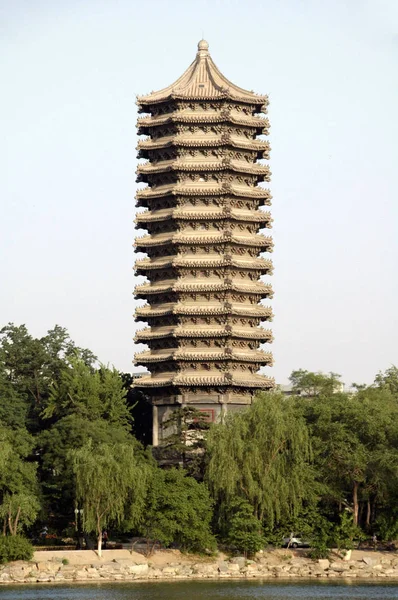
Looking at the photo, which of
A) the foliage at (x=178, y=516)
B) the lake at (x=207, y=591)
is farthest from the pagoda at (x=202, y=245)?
the lake at (x=207, y=591)

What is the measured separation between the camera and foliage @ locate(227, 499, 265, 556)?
57.6m

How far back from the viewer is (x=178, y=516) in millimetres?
57062

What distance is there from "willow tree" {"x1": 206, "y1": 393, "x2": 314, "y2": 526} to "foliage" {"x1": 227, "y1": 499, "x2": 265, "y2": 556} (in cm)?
79

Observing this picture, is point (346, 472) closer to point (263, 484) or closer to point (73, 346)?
point (263, 484)

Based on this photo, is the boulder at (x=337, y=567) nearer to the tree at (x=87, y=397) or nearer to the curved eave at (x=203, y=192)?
the tree at (x=87, y=397)

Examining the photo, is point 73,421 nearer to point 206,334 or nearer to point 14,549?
point 14,549

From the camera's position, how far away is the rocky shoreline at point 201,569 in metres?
54.6

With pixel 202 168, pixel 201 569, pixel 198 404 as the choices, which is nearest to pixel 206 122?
pixel 202 168

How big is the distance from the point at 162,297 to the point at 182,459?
9858 millimetres

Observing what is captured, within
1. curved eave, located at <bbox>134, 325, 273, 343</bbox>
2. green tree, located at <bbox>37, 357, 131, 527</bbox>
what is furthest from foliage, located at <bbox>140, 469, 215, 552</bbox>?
curved eave, located at <bbox>134, 325, 273, 343</bbox>

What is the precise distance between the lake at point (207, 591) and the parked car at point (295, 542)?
5106mm

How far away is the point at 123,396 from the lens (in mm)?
71000

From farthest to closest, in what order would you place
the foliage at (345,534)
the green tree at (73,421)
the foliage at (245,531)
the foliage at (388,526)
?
the green tree at (73,421)
the foliage at (388,526)
the foliage at (345,534)
the foliage at (245,531)

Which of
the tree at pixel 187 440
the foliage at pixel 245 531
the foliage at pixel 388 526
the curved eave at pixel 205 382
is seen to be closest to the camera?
the foliage at pixel 245 531
